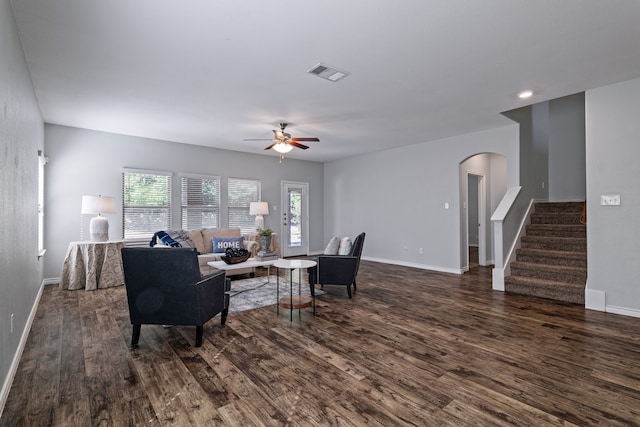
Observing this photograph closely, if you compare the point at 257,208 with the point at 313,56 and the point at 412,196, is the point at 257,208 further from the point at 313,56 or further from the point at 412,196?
the point at 313,56

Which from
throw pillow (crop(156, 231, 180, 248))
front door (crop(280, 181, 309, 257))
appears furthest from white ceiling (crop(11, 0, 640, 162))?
front door (crop(280, 181, 309, 257))

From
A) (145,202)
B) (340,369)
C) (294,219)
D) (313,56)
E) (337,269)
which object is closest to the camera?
(340,369)

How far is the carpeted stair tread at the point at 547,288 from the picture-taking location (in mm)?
4070

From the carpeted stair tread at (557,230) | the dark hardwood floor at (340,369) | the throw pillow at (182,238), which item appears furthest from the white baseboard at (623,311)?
the throw pillow at (182,238)

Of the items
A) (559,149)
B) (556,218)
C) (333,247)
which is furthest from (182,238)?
(559,149)

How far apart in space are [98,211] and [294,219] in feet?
14.7

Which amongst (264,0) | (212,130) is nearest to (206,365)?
(264,0)

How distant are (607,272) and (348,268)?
3123mm

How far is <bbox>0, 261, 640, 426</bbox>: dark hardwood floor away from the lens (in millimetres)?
1818

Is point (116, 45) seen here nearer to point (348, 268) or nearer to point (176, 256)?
point (176, 256)

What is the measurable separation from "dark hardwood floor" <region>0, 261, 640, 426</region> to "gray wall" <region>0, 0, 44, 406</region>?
1.10ft

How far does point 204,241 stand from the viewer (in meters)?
5.89

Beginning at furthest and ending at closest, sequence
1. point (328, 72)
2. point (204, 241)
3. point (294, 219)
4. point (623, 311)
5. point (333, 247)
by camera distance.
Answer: point (294, 219) < point (204, 241) < point (333, 247) < point (623, 311) < point (328, 72)

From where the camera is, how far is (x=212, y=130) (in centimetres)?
546
